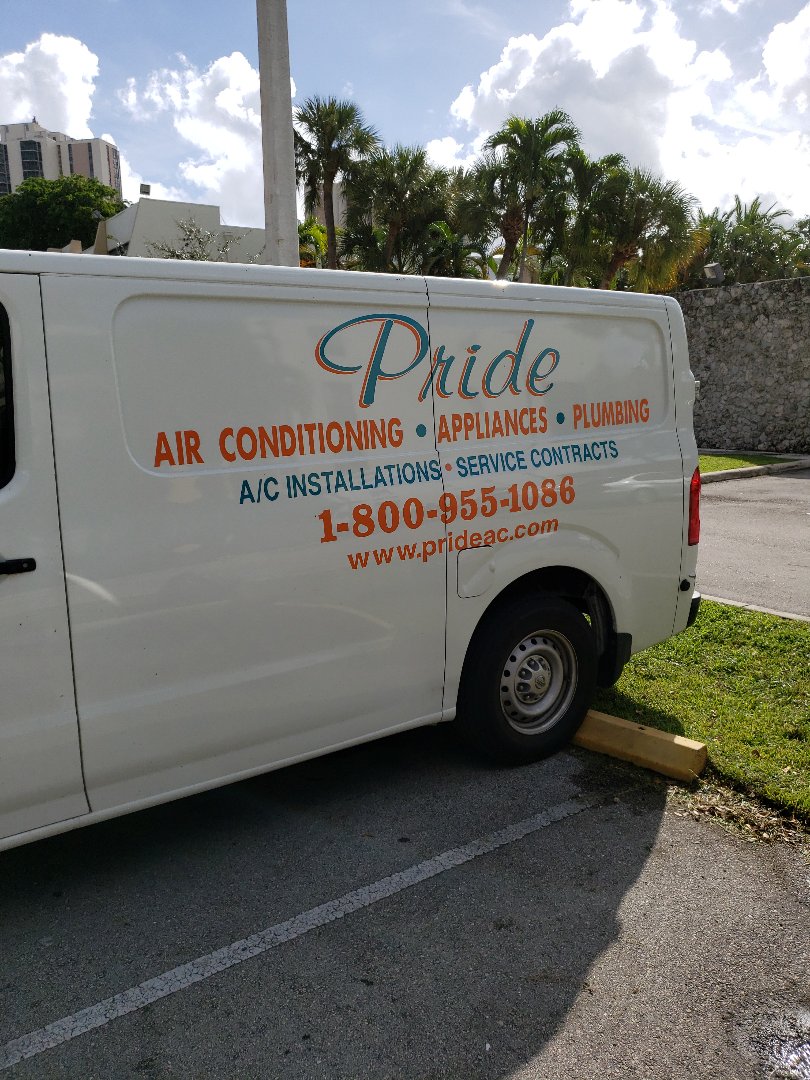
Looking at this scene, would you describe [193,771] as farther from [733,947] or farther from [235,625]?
[733,947]

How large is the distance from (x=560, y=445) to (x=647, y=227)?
24868mm

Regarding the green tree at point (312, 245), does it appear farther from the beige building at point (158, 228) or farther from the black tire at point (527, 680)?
the black tire at point (527, 680)

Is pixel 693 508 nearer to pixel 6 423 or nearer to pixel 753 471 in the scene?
pixel 6 423

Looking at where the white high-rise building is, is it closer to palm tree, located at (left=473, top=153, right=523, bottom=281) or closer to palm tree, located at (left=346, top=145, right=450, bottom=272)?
palm tree, located at (left=346, top=145, right=450, bottom=272)

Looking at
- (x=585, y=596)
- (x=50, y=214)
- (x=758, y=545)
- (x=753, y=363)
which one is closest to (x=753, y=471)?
(x=753, y=363)

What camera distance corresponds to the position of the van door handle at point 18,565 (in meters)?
2.71

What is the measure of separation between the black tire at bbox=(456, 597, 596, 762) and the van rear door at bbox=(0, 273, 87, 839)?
72.9 inches

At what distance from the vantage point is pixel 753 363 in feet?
59.9

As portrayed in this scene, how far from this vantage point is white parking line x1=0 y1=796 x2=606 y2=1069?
2.55 metres

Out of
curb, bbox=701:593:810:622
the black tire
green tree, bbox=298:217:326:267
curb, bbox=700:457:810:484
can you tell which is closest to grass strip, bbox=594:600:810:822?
curb, bbox=701:593:810:622

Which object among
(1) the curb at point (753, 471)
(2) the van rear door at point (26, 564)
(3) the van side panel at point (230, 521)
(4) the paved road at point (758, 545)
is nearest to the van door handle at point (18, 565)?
(2) the van rear door at point (26, 564)

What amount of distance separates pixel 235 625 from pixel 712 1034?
1975 mm

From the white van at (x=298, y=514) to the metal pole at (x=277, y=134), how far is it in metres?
6.83

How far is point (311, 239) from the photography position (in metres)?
43.6
